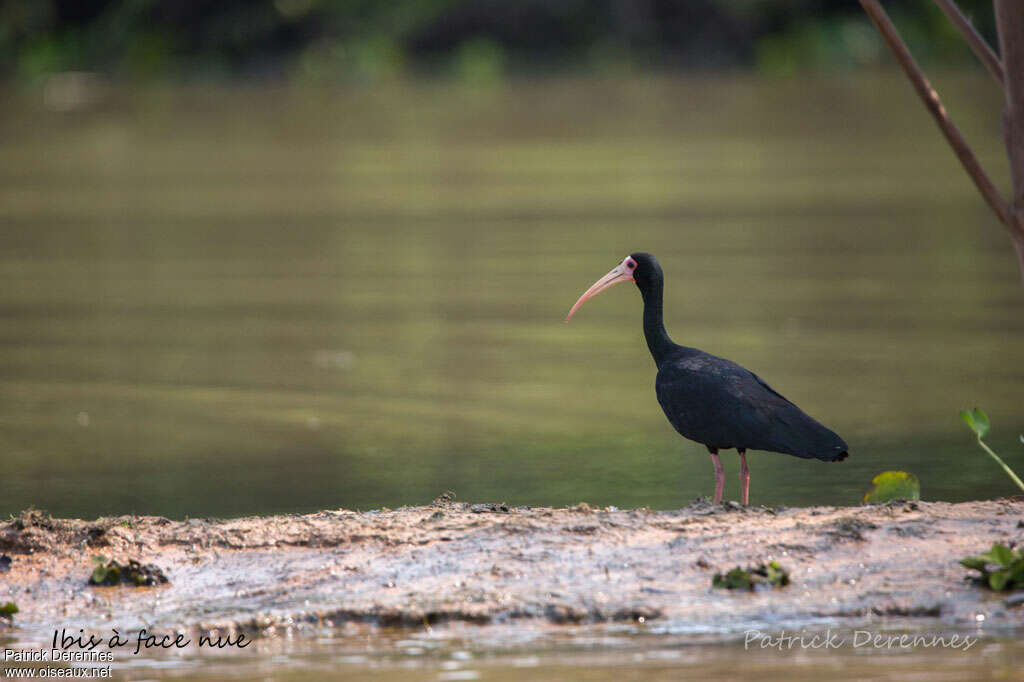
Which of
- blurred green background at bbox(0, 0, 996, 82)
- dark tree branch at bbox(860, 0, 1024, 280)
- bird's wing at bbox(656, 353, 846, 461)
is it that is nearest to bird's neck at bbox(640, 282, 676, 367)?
bird's wing at bbox(656, 353, 846, 461)

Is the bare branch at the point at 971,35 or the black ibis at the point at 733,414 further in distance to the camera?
the black ibis at the point at 733,414

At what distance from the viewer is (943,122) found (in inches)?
254

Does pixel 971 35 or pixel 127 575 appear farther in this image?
pixel 971 35

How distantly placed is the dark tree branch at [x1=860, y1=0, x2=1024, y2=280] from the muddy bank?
1149 millimetres

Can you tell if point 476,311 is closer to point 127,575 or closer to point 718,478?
point 718,478

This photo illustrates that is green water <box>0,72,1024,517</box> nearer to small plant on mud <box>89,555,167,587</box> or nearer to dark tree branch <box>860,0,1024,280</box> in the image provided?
small plant on mud <box>89,555,167,587</box>

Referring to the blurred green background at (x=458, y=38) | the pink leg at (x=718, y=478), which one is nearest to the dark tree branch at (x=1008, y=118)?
the pink leg at (x=718, y=478)

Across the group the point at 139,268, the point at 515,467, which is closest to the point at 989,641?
the point at 515,467

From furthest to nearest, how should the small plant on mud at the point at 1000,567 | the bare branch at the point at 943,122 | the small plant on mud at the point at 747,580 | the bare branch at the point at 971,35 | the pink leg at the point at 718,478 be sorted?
the pink leg at the point at 718,478 → the bare branch at the point at 971,35 → the bare branch at the point at 943,122 → the small plant on mud at the point at 747,580 → the small plant on mud at the point at 1000,567

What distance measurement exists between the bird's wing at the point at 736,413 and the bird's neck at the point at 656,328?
11.3 inches

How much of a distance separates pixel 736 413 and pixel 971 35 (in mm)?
1736

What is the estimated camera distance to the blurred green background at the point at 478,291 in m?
8.95

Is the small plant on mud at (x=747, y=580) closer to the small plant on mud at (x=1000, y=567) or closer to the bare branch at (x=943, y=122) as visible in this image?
the small plant on mud at (x=1000, y=567)

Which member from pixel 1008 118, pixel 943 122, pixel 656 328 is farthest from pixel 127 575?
pixel 1008 118
